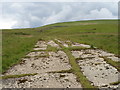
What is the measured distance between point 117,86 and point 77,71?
2.90 meters

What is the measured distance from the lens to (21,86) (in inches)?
279

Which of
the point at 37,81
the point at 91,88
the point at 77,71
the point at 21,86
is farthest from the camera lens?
the point at 77,71

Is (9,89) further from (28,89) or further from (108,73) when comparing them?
(108,73)

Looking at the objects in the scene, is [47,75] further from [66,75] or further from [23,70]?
[23,70]

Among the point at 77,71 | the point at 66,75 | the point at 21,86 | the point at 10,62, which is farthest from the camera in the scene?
the point at 10,62

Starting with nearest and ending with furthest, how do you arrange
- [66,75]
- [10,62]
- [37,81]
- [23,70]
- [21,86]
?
[21,86], [37,81], [66,75], [23,70], [10,62]

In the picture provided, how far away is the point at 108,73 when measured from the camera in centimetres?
862

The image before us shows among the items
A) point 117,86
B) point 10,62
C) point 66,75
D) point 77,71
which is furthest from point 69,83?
point 10,62

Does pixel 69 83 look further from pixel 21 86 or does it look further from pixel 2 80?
pixel 2 80

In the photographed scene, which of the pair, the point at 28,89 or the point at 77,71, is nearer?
the point at 28,89

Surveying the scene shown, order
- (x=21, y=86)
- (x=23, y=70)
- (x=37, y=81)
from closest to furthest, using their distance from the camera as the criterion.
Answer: (x=21, y=86) → (x=37, y=81) → (x=23, y=70)

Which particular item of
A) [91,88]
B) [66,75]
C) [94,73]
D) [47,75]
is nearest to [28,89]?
[47,75]

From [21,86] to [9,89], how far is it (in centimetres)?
65

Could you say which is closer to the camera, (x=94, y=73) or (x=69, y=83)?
(x=69, y=83)
